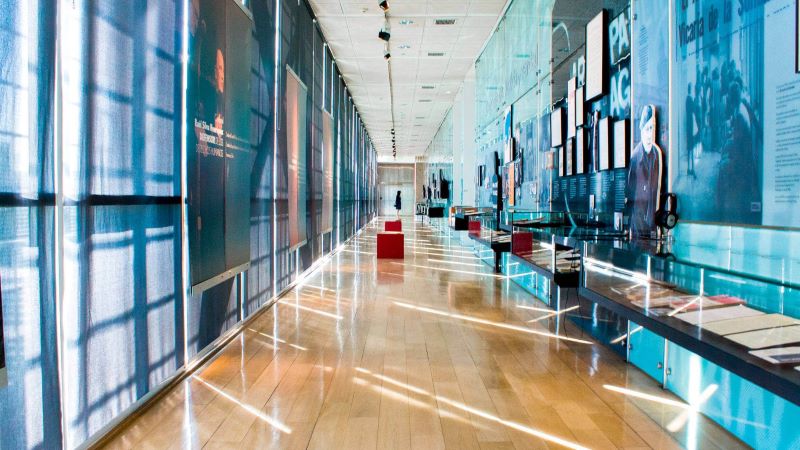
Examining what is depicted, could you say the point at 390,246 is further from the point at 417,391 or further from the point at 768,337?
the point at 768,337

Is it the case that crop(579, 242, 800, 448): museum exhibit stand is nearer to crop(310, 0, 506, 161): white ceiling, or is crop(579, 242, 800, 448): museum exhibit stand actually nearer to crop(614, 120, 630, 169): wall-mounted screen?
crop(614, 120, 630, 169): wall-mounted screen

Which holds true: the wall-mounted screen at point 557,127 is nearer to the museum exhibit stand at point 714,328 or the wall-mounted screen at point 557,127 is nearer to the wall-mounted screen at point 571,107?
the wall-mounted screen at point 571,107

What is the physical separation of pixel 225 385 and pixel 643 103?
3.70 m

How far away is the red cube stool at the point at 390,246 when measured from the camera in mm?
12828

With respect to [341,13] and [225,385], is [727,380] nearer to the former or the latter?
[225,385]

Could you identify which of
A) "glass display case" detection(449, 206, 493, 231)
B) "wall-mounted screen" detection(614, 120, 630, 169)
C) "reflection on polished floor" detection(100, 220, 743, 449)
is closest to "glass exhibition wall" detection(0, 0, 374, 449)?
"reflection on polished floor" detection(100, 220, 743, 449)

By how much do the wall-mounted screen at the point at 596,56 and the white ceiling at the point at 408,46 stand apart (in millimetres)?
4257

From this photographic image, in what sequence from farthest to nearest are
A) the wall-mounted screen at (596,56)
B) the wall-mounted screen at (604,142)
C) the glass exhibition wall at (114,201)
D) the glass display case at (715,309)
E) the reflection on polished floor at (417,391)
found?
the wall-mounted screen at (596,56)
the wall-mounted screen at (604,142)
the reflection on polished floor at (417,391)
the glass exhibition wall at (114,201)
the glass display case at (715,309)

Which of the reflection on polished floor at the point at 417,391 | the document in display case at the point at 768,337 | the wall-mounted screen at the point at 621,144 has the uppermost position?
the wall-mounted screen at the point at 621,144

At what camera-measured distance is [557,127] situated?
6895 mm

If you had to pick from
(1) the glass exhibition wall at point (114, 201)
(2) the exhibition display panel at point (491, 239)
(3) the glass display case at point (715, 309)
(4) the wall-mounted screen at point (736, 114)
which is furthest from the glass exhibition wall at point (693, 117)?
(1) the glass exhibition wall at point (114, 201)

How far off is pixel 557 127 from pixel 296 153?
11.9 feet

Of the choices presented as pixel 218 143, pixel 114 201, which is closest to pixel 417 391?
pixel 114 201

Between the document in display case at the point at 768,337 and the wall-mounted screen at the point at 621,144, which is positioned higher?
the wall-mounted screen at the point at 621,144
